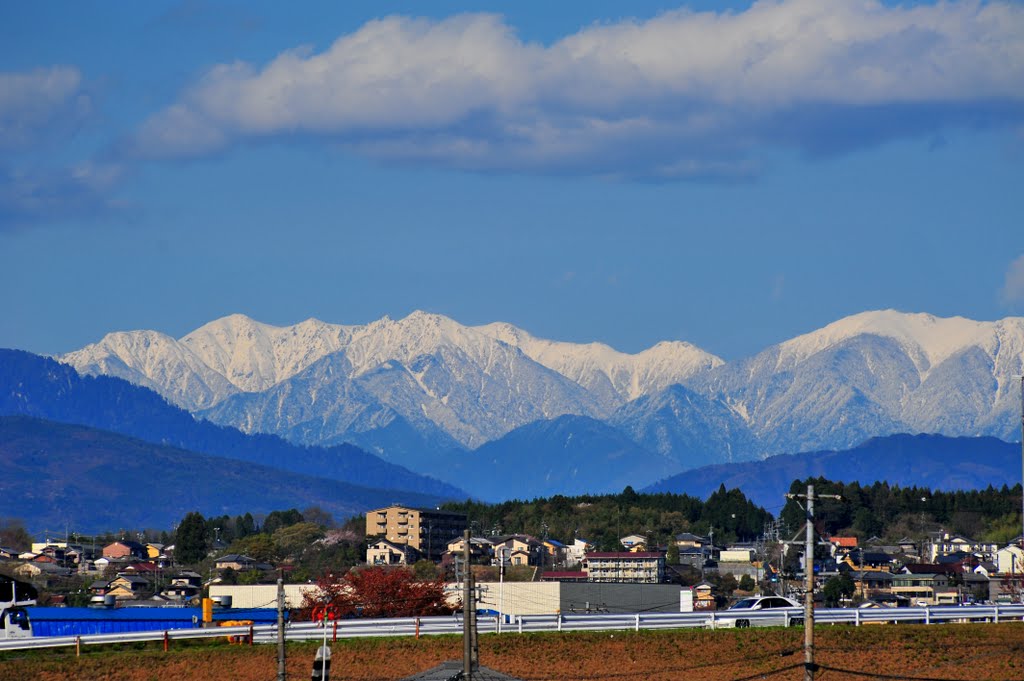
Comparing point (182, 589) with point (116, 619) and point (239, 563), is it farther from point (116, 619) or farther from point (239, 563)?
point (116, 619)

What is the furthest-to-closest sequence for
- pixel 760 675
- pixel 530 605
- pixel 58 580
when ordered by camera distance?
pixel 58 580
pixel 530 605
pixel 760 675

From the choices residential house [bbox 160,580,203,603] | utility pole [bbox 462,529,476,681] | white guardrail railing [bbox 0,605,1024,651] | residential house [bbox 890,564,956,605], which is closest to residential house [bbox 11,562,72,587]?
residential house [bbox 160,580,203,603]

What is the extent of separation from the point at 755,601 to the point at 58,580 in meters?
116

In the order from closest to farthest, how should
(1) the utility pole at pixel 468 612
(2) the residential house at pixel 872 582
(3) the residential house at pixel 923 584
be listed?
(1) the utility pole at pixel 468 612, (2) the residential house at pixel 872 582, (3) the residential house at pixel 923 584

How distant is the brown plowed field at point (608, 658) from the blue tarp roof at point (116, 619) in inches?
352

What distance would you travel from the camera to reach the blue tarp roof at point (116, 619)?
78562mm

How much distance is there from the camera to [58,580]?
17950 cm

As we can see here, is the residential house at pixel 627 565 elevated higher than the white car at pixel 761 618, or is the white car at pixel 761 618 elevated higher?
the residential house at pixel 627 565

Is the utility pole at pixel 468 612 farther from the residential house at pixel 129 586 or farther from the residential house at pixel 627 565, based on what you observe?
the residential house at pixel 627 565

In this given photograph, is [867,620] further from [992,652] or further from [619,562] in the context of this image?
[619,562]

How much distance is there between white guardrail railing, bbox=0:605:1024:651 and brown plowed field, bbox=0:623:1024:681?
1.91ft

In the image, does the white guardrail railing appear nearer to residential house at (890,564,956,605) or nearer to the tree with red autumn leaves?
the tree with red autumn leaves

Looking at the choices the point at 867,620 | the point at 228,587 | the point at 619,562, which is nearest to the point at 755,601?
the point at 867,620

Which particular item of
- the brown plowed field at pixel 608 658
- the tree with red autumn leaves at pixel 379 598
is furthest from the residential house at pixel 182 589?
the brown plowed field at pixel 608 658
